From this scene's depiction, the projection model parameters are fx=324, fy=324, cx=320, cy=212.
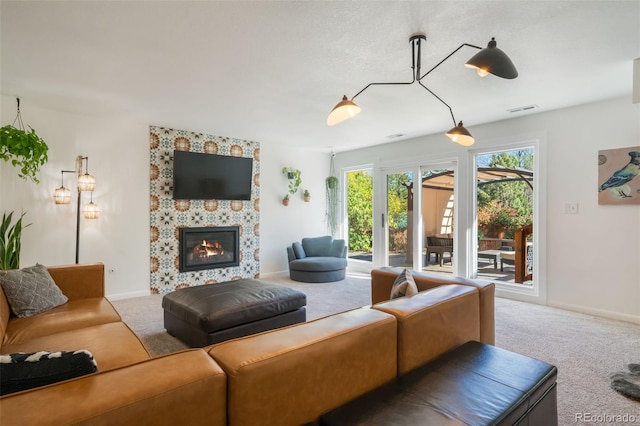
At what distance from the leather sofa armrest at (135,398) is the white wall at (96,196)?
4045 mm

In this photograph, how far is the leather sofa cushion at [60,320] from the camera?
2018 mm

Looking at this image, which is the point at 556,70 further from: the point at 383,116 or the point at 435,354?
the point at 435,354

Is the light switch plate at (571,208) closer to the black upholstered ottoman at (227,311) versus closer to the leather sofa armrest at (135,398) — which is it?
the black upholstered ottoman at (227,311)

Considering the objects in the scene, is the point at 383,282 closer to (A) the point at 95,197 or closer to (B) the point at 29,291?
(B) the point at 29,291

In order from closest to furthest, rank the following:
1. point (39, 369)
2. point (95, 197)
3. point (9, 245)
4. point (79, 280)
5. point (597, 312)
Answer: point (39, 369) → point (79, 280) → point (9, 245) → point (597, 312) → point (95, 197)

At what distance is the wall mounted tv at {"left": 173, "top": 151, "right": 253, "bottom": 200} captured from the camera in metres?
4.95

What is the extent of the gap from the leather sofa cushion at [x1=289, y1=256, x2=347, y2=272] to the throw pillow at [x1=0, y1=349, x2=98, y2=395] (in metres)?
4.45

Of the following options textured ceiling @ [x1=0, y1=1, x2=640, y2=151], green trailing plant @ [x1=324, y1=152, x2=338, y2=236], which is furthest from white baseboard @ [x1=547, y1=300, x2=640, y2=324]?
green trailing plant @ [x1=324, y1=152, x2=338, y2=236]

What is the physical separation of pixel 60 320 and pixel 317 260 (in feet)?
12.5

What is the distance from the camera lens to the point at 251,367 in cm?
102

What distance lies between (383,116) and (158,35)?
111 inches

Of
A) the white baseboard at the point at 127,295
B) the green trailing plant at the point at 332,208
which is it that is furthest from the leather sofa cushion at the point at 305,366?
the green trailing plant at the point at 332,208

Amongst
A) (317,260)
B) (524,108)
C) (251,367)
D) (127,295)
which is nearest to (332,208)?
(317,260)

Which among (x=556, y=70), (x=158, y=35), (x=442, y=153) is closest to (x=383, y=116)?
(x=442, y=153)
